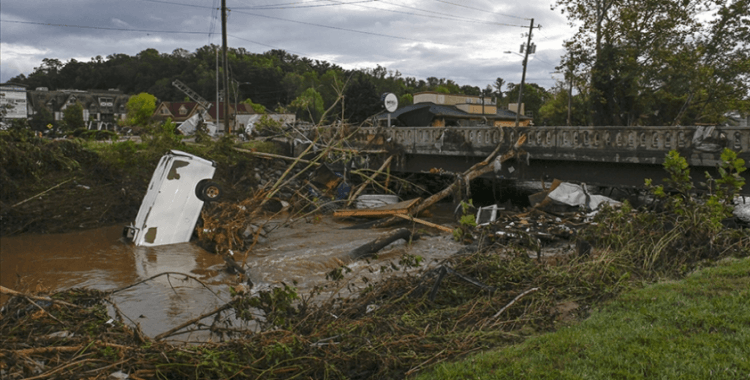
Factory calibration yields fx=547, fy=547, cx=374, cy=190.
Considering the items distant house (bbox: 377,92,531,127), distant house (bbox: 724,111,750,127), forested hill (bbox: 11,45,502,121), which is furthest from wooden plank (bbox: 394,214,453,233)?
forested hill (bbox: 11,45,502,121)

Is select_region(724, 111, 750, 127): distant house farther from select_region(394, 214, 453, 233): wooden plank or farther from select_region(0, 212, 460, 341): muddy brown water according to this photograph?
select_region(0, 212, 460, 341): muddy brown water

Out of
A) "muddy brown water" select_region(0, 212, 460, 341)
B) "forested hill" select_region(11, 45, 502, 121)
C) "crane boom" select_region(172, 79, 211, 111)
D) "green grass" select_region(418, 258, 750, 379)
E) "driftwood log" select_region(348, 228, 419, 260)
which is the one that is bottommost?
"muddy brown water" select_region(0, 212, 460, 341)

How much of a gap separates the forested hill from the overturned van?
59.2 metres

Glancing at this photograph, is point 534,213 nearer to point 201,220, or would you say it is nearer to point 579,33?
point 201,220

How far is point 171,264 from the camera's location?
11586 millimetres

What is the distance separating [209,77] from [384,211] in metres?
81.9

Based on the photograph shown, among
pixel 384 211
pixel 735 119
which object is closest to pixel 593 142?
pixel 384 211

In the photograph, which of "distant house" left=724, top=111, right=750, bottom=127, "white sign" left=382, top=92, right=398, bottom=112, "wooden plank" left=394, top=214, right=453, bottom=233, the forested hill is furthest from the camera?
the forested hill

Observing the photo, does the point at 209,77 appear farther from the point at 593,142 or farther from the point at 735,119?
the point at 593,142

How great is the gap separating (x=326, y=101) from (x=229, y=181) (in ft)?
271

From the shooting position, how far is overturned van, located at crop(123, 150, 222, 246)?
12.5 m

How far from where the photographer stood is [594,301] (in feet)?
20.1

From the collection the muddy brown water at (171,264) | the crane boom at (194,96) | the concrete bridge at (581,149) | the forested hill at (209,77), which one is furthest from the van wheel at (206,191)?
the forested hill at (209,77)

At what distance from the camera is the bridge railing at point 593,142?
12.7 metres
